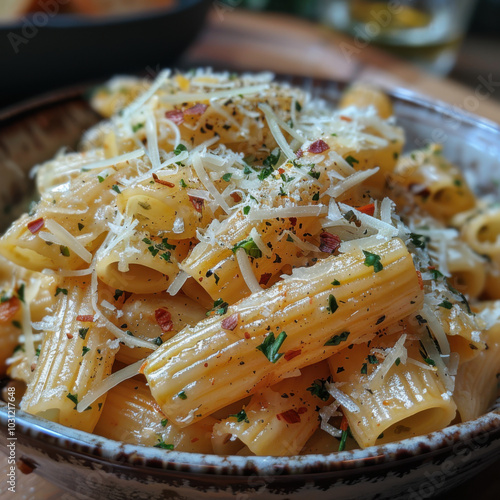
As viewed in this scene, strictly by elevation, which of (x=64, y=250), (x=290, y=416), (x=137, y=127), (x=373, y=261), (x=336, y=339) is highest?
(x=137, y=127)

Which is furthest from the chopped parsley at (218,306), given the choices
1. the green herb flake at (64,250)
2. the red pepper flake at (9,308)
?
the red pepper flake at (9,308)

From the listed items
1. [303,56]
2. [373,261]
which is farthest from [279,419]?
[303,56]

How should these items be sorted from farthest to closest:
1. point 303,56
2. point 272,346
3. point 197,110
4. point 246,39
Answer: point 246,39
point 303,56
point 197,110
point 272,346

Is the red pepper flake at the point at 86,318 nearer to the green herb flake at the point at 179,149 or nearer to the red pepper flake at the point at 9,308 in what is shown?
the red pepper flake at the point at 9,308

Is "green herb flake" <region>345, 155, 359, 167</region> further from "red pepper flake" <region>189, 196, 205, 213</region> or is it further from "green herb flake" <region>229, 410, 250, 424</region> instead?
"green herb flake" <region>229, 410, 250, 424</region>

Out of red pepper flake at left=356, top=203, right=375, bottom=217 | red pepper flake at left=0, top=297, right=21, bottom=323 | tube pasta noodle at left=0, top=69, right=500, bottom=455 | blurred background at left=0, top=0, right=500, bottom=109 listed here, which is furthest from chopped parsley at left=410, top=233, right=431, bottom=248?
blurred background at left=0, top=0, right=500, bottom=109

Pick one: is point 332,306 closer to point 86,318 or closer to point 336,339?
point 336,339

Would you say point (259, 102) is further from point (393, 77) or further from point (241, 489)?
point (393, 77)
